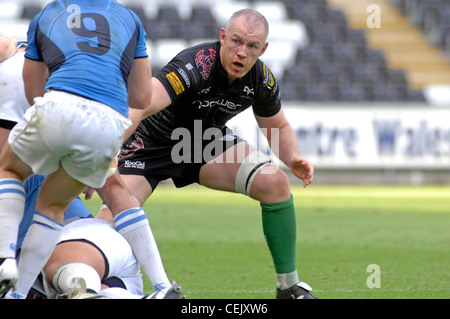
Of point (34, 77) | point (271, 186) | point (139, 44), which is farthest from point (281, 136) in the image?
point (34, 77)

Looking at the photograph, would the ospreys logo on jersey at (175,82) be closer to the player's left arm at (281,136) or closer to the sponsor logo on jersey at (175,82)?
the sponsor logo on jersey at (175,82)

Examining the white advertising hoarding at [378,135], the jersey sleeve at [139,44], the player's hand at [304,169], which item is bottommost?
the white advertising hoarding at [378,135]

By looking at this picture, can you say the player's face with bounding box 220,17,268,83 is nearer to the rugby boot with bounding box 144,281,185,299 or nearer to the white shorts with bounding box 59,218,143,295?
the white shorts with bounding box 59,218,143,295

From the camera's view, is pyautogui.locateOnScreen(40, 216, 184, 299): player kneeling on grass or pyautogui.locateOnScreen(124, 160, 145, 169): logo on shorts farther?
pyautogui.locateOnScreen(124, 160, 145, 169): logo on shorts

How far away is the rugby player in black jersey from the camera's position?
482cm

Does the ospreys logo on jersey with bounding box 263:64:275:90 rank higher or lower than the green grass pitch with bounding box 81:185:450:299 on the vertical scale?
higher

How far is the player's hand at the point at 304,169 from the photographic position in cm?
479

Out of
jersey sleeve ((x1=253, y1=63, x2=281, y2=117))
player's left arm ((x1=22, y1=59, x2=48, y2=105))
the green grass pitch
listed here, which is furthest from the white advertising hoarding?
player's left arm ((x1=22, y1=59, x2=48, y2=105))

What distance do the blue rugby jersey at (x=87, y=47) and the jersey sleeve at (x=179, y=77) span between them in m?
0.80

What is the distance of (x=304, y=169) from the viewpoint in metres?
4.82

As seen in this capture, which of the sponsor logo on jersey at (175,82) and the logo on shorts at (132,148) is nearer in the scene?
the sponsor logo on jersey at (175,82)

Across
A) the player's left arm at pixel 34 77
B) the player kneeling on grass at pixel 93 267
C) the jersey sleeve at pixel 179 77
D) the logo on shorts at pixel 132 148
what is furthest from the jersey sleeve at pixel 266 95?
the player's left arm at pixel 34 77

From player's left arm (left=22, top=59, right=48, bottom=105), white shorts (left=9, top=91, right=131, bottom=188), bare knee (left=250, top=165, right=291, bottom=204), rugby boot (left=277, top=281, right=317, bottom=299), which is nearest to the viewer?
white shorts (left=9, top=91, right=131, bottom=188)

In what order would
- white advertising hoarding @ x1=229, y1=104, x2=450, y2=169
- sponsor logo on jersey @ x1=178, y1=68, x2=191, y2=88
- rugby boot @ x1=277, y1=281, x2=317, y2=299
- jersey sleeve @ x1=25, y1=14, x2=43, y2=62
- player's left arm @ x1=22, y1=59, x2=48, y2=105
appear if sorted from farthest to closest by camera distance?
white advertising hoarding @ x1=229, y1=104, x2=450, y2=169, sponsor logo on jersey @ x1=178, y1=68, x2=191, y2=88, rugby boot @ x1=277, y1=281, x2=317, y2=299, player's left arm @ x1=22, y1=59, x2=48, y2=105, jersey sleeve @ x1=25, y1=14, x2=43, y2=62
